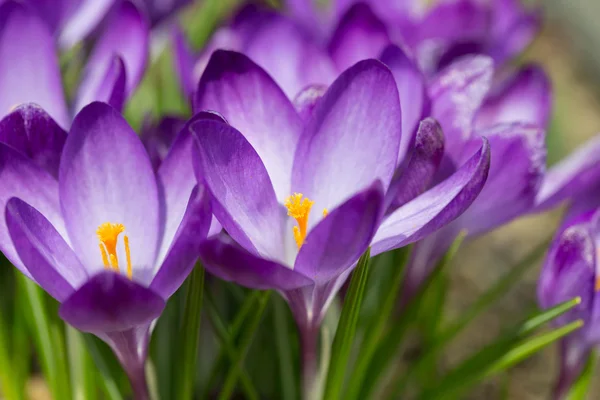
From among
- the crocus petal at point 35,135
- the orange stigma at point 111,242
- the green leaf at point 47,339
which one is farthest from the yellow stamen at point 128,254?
the green leaf at point 47,339

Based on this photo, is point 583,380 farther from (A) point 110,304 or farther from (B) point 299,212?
(A) point 110,304

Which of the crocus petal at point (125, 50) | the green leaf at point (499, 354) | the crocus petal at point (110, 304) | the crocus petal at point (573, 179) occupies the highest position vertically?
the crocus petal at point (125, 50)

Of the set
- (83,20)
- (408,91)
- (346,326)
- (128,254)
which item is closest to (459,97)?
(408,91)

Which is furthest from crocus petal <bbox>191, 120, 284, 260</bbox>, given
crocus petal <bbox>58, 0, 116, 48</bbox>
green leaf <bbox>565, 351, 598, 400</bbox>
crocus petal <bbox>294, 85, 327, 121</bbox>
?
crocus petal <bbox>58, 0, 116, 48</bbox>

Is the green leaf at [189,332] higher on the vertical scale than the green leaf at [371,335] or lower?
higher

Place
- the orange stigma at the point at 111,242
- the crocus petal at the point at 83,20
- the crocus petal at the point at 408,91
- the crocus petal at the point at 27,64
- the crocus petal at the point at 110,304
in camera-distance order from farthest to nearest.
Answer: the crocus petal at the point at 83,20
the crocus petal at the point at 27,64
the crocus petal at the point at 408,91
the orange stigma at the point at 111,242
the crocus petal at the point at 110,304

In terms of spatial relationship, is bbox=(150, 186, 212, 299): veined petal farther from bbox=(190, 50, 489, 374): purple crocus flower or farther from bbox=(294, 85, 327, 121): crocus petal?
bbox=(294, 85, 327, 121): crocus petal

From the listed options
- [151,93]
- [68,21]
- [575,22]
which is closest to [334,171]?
[68,21]

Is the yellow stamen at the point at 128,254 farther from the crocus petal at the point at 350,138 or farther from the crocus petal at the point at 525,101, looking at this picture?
the crocus petal at the point at 525,101
